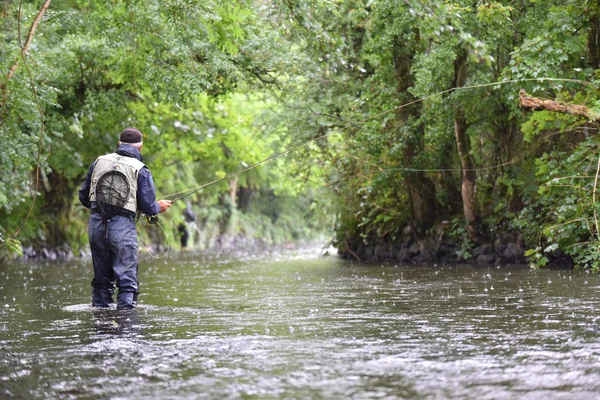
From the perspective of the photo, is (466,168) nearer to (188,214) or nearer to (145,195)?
(145,195)

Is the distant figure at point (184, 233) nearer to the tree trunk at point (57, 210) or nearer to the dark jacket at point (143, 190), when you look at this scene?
the tree trunk at point (57, 210)

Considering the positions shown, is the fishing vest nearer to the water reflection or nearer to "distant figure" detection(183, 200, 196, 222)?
the water reflection

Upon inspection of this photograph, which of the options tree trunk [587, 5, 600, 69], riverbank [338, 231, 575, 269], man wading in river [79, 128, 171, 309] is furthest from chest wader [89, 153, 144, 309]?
riverbank [338, 231, 575, 269]

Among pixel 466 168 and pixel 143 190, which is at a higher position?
pixel 466 168

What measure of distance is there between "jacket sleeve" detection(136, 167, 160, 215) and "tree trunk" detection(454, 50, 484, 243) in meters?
9.15

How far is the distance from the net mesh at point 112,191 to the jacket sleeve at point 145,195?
0.55 feet

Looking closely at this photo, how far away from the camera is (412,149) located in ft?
63.5

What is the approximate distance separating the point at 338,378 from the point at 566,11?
8.82 m

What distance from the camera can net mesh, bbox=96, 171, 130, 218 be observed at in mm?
9266

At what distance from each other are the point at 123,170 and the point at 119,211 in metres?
0.43

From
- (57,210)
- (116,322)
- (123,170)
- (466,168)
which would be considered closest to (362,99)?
(466,168)

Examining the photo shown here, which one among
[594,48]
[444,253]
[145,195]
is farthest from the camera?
[444,253]

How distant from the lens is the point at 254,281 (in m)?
14.5

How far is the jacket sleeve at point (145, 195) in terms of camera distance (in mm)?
9391
